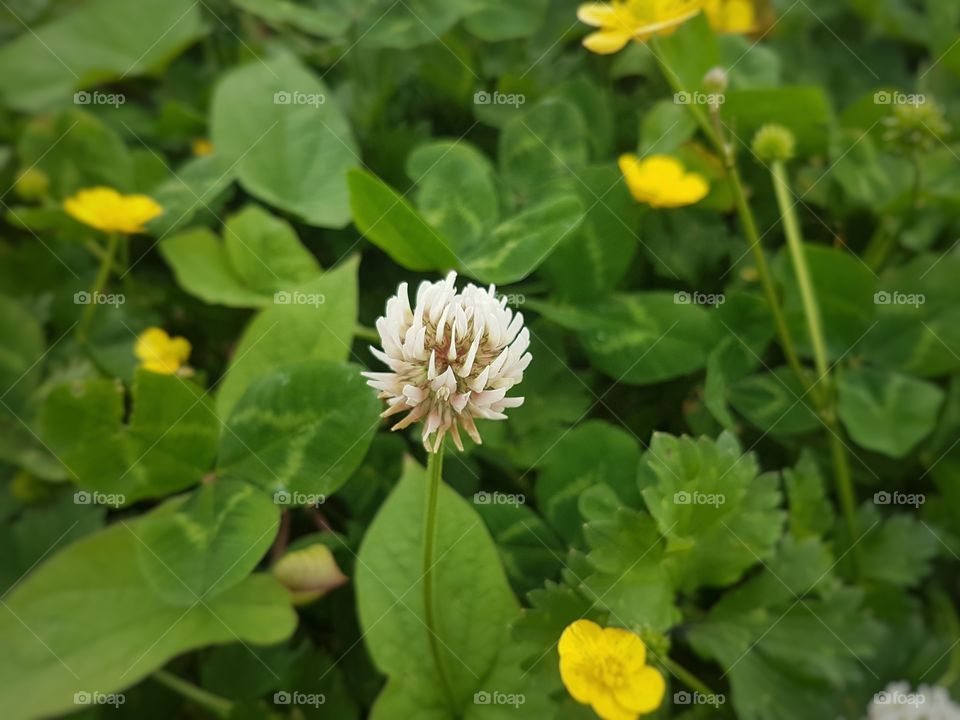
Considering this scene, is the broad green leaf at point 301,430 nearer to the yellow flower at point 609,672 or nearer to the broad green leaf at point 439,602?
the broad green leaf at point 439,602

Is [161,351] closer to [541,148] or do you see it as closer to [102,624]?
[102,624]

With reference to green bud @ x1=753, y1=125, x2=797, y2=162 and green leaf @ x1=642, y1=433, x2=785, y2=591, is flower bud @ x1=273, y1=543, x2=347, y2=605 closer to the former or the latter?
green leaf @ x1=642, y1=433, x2=785, y2=591

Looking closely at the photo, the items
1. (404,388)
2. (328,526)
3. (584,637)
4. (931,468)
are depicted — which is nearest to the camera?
(404,388)

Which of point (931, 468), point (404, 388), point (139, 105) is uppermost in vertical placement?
point (139, 105)

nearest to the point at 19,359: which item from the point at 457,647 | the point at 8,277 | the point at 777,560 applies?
the point at 8,277

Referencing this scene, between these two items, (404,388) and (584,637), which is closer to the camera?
(404,388)

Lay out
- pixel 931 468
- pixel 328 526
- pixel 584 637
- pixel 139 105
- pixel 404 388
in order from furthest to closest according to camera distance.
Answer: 1. pixel 139 105
2. pixel 931 468
3. pixel 328 526
4. pixel 584 637
5. pixel 404 388

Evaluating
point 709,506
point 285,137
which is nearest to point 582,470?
point 709,506

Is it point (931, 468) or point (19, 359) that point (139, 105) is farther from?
point (931, 468)

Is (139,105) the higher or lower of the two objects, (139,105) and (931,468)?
the higher
